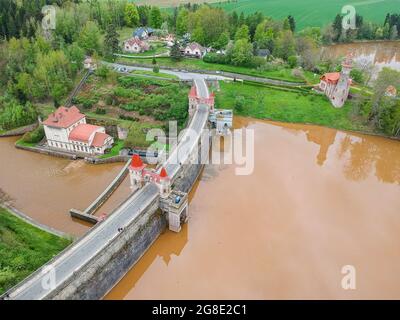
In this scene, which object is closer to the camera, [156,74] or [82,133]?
[82,133]

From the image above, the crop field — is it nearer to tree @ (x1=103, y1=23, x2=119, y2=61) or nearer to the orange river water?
tree @ (x1=103, y1=23, x2=119, y2=61)

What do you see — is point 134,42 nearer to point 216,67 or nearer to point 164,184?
point 216,67

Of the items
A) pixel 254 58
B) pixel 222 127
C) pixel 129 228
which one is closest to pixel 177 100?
pixel 222 127

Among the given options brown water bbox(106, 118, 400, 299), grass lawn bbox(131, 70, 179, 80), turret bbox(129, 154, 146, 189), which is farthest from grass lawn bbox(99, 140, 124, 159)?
grass lawn bbox(131, 70, 179, 80)

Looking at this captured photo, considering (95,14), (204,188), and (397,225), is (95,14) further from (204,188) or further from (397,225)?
(397,225)

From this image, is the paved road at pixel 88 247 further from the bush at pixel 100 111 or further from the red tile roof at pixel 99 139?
the bush at pixel 100 111

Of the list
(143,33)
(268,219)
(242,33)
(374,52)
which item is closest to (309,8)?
(374,52)
